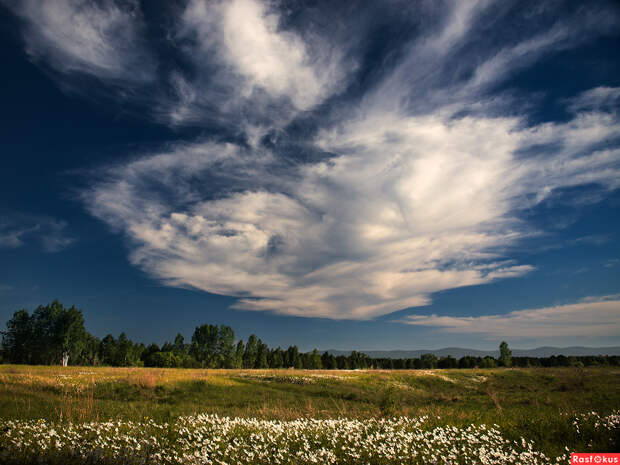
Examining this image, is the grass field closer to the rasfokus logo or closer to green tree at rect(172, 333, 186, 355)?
the rasfokus logo

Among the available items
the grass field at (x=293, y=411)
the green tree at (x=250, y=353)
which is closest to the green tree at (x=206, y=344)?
the green tree at (x=250, y=353)

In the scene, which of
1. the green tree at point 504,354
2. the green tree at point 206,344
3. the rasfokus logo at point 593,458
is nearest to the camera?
the rasfokus logo at point 593,458

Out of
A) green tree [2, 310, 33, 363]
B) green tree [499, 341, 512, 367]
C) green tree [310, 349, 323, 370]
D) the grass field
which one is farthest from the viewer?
green tree [310, 349, 323, 370]

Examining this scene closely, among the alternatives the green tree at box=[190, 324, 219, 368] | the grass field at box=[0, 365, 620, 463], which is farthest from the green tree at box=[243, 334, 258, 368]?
the grass field at box=[0, 365, 620, 463]

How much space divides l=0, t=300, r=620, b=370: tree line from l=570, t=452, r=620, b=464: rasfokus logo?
322ft

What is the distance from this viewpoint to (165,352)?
112188 millimetres

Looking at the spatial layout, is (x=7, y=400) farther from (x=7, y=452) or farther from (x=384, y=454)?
(x=384, y=454)

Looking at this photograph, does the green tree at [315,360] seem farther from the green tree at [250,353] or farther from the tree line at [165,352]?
the green tree at [250,353]

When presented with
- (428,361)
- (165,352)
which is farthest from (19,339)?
(428,361)

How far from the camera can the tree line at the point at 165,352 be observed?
92.4 metres

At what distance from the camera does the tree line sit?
303 ft

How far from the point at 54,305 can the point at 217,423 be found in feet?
378

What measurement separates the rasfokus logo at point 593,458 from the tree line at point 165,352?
98280mm

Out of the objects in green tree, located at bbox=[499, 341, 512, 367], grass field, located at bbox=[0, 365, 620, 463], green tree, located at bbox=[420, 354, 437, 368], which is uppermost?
grass field, located at bbox=[0, 365, 620, 463]
